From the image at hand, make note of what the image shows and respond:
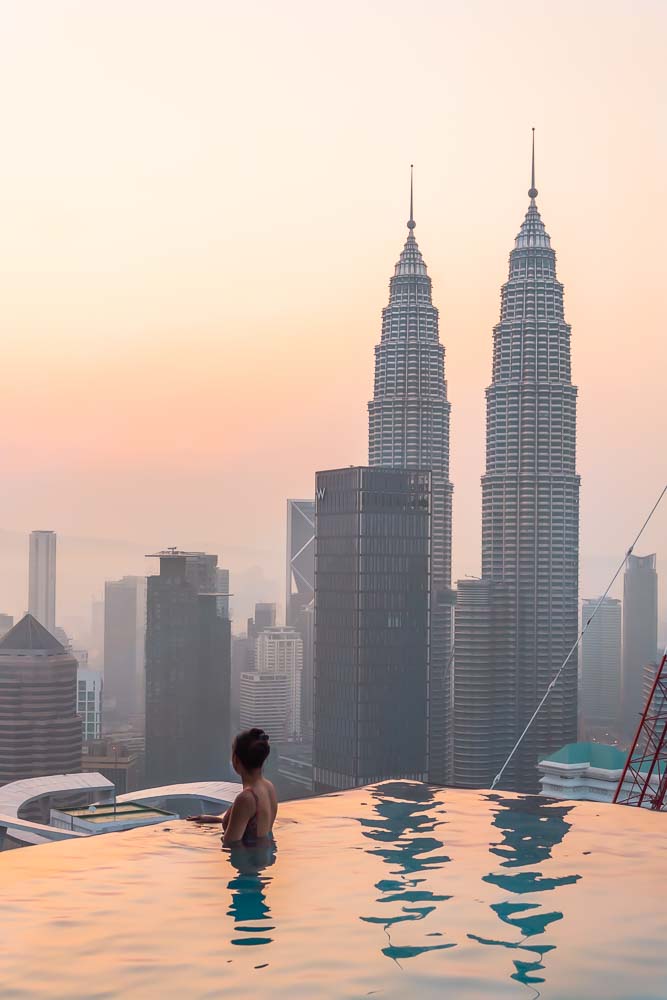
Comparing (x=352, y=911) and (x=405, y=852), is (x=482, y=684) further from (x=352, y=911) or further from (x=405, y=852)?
(x=352, y=911)

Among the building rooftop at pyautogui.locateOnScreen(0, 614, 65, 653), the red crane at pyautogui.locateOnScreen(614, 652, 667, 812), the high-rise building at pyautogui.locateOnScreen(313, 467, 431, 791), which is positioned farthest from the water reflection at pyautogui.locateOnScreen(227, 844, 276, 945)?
the building rooftop at pyautogui.locateOnScreen(0, 614, 65, 653)

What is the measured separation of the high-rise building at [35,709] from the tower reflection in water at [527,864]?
157 meters

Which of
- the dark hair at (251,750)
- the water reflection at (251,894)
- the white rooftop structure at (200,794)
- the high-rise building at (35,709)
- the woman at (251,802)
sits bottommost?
the high-rise building at (35,709)

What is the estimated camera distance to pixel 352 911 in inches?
477

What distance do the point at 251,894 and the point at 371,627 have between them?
491ft

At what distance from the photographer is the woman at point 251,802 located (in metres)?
14.4

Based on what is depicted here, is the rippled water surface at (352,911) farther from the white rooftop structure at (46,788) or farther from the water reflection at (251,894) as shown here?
the white rooftop structure at (46,788)

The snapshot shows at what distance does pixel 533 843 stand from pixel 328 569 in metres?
150

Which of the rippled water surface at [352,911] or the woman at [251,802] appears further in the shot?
the woman at [251,802]

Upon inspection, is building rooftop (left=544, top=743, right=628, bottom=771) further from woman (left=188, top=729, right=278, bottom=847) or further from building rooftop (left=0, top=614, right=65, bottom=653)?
woman (left=188, top=729, right=278, bottom=847)

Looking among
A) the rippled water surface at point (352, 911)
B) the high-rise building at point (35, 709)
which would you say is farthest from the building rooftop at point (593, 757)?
the rippled water surface at point (352, 911)

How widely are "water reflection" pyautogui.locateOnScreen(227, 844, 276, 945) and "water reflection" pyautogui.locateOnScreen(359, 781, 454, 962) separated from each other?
3.78 feet

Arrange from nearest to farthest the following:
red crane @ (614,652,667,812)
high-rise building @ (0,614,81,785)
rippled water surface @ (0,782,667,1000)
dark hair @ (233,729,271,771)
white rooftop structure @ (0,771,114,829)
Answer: rippled water surface @ (0,782,667,1000) < dark hair @ (233,729,271,771) < red crane @ (614,652,667,812) < white rooftop structure @ (0,771,114,829) < high-rise building @ (0,614,81,785)

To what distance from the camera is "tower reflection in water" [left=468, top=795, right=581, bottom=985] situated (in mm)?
10852
